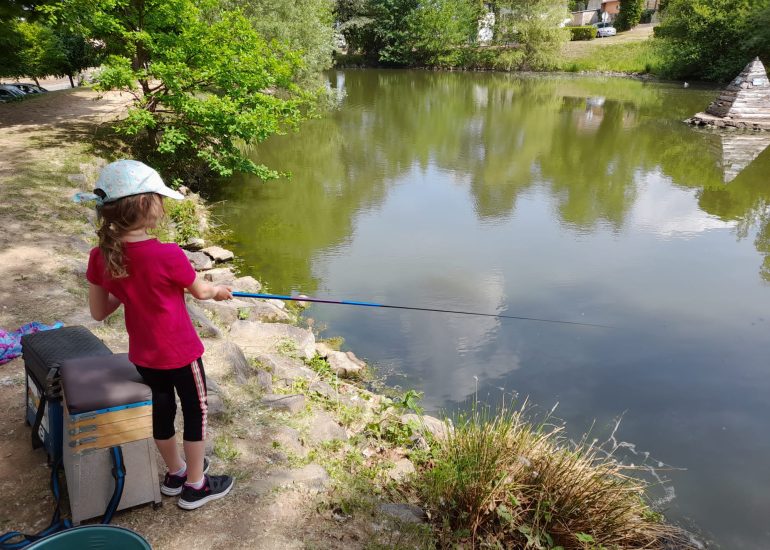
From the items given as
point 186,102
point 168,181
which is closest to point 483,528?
point 186,102

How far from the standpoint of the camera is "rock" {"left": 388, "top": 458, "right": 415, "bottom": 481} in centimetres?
358

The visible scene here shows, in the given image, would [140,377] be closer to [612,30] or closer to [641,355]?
[641,355]

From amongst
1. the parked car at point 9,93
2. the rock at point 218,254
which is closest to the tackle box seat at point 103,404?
the rock at point 218,254

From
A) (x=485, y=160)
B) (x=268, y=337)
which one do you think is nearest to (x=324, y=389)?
(x=268, y=337)

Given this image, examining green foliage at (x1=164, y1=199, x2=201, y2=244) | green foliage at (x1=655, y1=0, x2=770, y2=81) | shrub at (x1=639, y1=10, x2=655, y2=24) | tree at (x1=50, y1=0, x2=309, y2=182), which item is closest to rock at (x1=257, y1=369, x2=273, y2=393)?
green foliage at (x1=164, y1=199, x2=201, y2=244)

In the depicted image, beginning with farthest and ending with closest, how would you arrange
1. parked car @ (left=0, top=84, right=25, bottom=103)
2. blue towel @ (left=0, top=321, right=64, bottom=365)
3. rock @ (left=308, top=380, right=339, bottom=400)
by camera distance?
parked car @ (left=0, top=84, right=25, bottom=103), rock @ (left=308, top=380, right=339, bottom=400), blue towel @ (left=0, top=321, right=64, bottom=365)

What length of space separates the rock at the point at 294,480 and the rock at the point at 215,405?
629 millimetres

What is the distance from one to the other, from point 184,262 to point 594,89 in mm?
28459

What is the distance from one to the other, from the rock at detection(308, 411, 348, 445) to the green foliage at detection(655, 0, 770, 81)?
2959cm

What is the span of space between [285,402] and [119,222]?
6.84 ft

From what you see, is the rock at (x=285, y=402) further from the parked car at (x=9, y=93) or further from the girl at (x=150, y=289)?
the parked car at (x=9, y=93)

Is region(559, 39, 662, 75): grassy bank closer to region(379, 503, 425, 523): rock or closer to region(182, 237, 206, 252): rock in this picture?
region(182, 237, 206, 252): rock

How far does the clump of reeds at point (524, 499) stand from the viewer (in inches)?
124

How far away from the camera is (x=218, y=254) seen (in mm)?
7938
